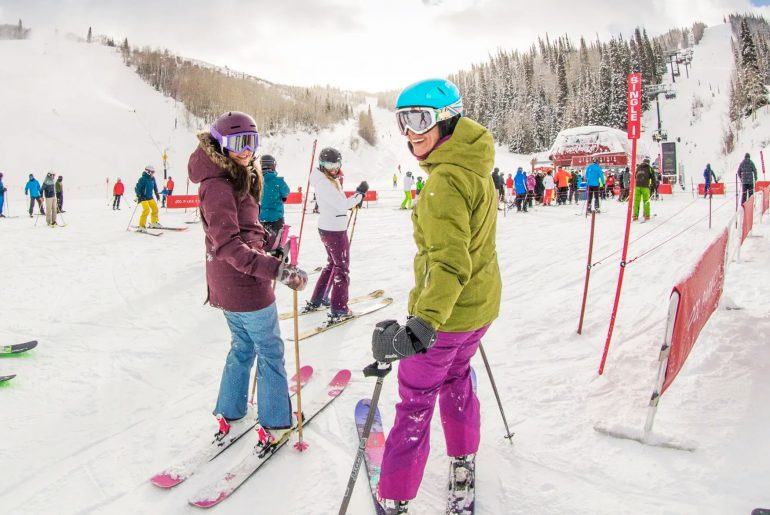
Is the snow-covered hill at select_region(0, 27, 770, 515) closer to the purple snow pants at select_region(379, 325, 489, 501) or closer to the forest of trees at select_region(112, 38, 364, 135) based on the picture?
the purple snow pants at select_region(379, 325, 489, 501)

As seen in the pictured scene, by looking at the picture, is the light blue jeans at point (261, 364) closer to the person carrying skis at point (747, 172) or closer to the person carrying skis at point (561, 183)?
the person carrying skis at point (747, 172)

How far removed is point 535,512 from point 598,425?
91cm

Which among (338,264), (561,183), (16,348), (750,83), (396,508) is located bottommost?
(396,508)

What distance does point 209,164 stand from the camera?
8.32 feet

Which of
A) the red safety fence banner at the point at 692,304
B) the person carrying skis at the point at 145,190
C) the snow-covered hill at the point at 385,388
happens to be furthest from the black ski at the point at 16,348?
the person carrying skis at the point at 145,190

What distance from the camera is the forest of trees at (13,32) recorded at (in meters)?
56.7

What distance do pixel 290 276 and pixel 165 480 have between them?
4.55 ft

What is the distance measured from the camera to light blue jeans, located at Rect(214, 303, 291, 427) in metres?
2.76

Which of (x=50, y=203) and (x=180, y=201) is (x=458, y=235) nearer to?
(x=50, y=203)

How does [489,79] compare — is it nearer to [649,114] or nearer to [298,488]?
[649,114]

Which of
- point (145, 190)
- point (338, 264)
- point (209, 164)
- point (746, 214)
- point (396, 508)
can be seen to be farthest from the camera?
point (145, 190)

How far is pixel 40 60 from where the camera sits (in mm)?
46906

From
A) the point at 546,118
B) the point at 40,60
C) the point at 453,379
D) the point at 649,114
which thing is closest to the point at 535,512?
the point at 453,379

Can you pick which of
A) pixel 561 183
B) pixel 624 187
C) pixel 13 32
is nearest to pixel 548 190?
pixel 561 183
